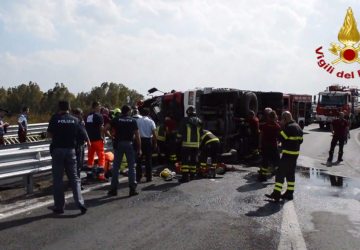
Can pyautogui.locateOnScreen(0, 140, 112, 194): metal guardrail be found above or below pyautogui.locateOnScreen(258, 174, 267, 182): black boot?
above

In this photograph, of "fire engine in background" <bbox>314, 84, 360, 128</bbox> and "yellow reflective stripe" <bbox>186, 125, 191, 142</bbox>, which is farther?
"fire engine in background" <bbox>314, 84, 360, 128</bbox>

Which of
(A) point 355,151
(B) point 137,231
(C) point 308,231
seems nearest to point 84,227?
(B) point 137,231

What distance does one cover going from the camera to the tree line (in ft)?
136

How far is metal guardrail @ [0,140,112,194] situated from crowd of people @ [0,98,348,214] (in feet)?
2.27

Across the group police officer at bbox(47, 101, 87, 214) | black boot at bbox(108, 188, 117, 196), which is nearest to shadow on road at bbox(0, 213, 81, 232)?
police officer at bbox(47, 101, 87, 214)

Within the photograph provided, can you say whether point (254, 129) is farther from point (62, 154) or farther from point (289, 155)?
Result: point (62, 154)

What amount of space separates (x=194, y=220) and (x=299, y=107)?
16.6 m

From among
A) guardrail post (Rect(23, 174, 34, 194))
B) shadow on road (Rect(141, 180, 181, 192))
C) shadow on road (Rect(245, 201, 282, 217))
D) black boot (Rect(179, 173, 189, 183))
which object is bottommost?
shadow on road (Rect(245, 201, 282, 217))

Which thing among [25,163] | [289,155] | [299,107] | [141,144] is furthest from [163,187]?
[299,107]

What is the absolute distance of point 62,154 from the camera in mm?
6715

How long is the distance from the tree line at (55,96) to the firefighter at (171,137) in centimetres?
2704

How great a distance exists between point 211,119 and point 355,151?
807 cm

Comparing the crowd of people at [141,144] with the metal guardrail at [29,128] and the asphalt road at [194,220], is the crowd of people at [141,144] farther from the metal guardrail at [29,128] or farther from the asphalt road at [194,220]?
the metal guardrail at [29,128]

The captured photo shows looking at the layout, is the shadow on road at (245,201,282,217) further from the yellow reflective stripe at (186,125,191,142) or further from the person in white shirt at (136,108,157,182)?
the person in white shirt at (136,108,157,182)
